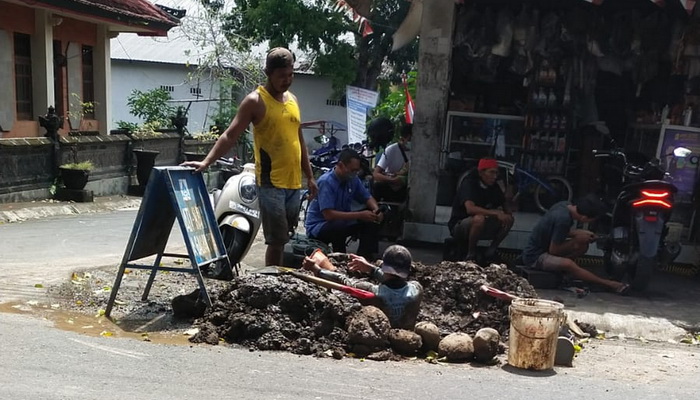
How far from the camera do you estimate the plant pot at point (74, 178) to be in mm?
12644

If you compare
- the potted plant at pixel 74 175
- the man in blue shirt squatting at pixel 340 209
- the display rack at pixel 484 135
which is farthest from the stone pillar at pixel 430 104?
the potted plant at pixel 74 175

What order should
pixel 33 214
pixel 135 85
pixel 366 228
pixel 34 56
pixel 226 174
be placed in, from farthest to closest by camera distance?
pixel 135 85, pixel 34 56, pixel 33 214, pixel 226 174, pixel 366 228

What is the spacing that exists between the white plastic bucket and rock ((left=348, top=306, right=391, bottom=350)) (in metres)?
0.91

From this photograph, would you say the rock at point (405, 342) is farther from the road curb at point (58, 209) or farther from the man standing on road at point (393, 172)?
the road curb at point (58, 209)

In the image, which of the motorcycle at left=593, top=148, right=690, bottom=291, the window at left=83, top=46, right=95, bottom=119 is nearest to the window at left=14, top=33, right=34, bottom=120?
the window at left=83, top=46, right=95, bottom=119

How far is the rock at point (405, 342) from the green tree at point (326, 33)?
16.8 meters

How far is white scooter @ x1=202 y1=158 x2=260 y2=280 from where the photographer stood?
665 centimetres

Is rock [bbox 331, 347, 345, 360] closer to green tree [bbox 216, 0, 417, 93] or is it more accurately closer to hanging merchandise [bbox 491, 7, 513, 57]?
hanging merchandise [bbox 491, 7, 513, 57]

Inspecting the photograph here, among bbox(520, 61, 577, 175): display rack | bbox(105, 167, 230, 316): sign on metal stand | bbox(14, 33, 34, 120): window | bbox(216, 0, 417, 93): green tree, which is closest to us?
bbox(105, 167, 230, 316): sign on metal stand

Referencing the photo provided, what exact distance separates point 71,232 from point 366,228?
15.5 feet

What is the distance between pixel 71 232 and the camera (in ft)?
31.9

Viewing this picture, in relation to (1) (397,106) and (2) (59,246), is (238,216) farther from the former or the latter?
(1) (397,106)

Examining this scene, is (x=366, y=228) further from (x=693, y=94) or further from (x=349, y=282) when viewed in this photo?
(x=693, y=94)

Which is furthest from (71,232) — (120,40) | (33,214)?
(120,40)
